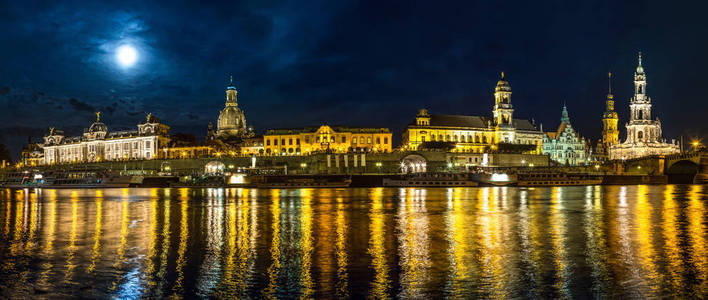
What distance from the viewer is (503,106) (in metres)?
142

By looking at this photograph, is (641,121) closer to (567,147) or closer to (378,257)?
(567,147)

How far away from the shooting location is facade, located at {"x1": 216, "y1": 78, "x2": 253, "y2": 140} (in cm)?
15950

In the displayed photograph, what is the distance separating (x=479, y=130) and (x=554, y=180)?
53073mm

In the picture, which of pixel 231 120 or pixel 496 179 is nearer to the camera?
pixel 496 179

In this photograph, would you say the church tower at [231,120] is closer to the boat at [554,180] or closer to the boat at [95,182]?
the boat at [95,182]

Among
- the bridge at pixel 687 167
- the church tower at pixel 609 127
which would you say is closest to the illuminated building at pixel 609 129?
the church tower at pixel 609 127

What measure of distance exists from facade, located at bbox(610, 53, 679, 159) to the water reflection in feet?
470

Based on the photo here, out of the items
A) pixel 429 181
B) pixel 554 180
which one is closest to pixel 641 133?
pixel 554 180

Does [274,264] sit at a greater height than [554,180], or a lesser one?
lesser

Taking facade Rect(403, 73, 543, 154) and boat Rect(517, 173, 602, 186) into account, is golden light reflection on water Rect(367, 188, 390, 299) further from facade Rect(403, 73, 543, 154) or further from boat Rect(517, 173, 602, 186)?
facade Rect(403, 73, 543, 154)

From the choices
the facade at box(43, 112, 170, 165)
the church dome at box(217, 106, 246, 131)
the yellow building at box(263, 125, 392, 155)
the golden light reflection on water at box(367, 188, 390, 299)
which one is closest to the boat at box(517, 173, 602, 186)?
the yellow building at box(263, 125, 392, 155)

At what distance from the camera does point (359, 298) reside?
41.0 feet

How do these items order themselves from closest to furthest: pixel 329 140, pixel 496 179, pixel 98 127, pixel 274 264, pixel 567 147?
pixel 274 264, pixel 496 179, pixel 329 140, pixel 567 147, pixel 98 127

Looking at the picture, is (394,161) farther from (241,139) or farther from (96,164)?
(96,164)
